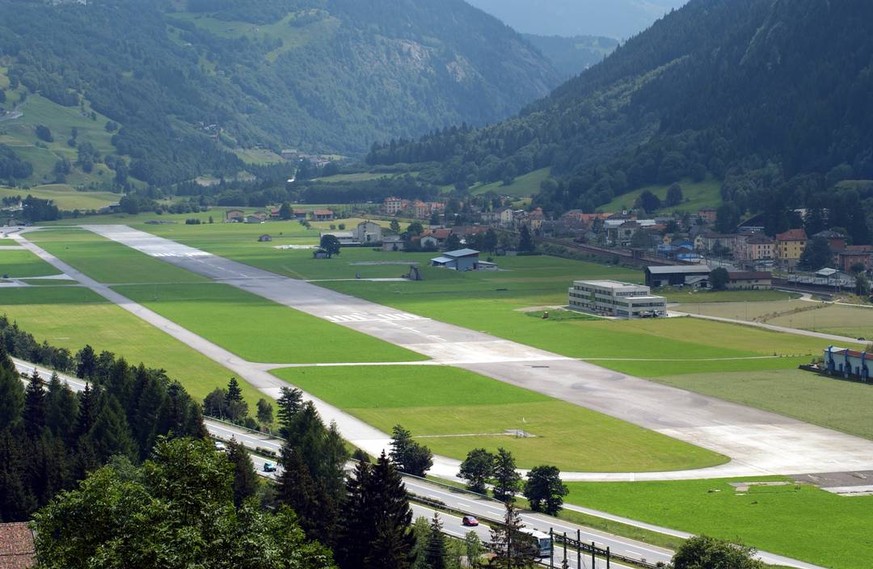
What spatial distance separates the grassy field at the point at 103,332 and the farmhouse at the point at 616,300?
29.4 meters

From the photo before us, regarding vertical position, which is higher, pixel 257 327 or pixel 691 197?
pixel 691 197

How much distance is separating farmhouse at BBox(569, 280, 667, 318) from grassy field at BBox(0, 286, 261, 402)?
96.3 feet

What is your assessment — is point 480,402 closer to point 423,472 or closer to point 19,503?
point 423,472

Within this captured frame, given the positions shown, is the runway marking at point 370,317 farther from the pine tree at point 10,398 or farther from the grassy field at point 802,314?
the pine tree at point 10,398

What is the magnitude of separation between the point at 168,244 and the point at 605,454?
122681 mm

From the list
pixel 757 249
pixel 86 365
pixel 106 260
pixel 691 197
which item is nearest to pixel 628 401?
pixel 86 365

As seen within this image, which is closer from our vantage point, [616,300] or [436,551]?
[436,551]

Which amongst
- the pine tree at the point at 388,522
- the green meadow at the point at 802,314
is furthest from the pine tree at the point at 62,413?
the green meadow at the point at 802,314

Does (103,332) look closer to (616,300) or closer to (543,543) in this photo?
(616,300)

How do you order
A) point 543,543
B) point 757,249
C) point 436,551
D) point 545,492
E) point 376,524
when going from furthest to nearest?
1. point 757,249
2. point 545,492
3. point 543,543
4. point 436,551
5. point 376,524

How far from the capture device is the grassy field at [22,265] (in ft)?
462

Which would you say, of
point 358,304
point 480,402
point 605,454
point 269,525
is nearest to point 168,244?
point 358,304

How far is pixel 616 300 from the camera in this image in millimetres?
109750

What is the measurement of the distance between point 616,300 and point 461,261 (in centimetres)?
3886
